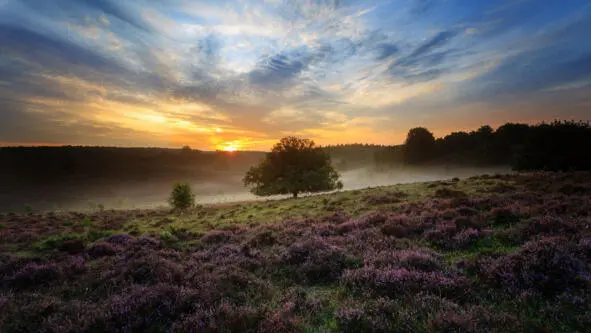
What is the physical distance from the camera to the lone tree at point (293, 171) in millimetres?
40188

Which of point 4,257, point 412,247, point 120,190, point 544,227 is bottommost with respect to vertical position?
point 120,190

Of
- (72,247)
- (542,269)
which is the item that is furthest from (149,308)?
(72,247)

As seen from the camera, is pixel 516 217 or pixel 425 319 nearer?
pixel 425 319

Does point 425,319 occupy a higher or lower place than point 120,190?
higher

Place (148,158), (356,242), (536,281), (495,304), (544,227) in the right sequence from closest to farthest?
(495,304) < (536,281) < (544,227) < (356,242) < (148,158)

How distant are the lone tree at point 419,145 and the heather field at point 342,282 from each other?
104109 mm

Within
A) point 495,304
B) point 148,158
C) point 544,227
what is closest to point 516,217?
point 544,227

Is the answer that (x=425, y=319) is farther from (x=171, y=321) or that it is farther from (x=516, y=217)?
(x=516, y=217)

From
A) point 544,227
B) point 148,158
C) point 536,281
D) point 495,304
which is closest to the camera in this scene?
point 495,304

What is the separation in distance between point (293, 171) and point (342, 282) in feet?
109

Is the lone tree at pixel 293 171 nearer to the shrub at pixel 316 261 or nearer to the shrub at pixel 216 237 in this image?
the shrub at pixel 216 237

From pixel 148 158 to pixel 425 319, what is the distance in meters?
180

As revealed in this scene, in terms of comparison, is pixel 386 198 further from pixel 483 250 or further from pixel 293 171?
pixel 293 171

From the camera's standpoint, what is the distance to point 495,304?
17.3 ft
